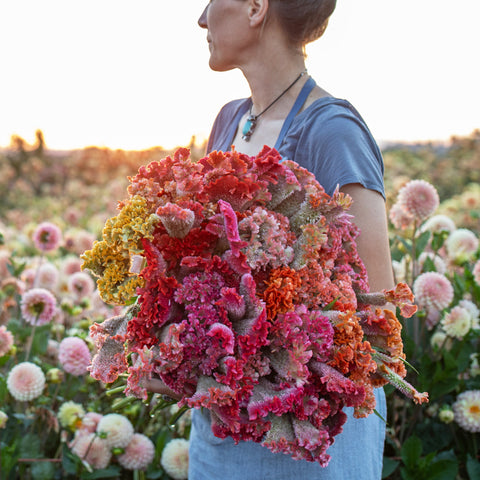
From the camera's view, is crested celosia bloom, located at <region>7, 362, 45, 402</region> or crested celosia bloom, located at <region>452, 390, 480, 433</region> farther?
crested celosia bloom, located at <region>452, 390, 480, 433</region>

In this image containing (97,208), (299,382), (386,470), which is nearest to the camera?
(299,382)

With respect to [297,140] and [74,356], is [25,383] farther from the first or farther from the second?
[297,140]

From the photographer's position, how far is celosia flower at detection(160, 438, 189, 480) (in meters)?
1.84

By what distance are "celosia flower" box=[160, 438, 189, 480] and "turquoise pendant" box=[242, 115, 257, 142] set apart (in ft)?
3.81

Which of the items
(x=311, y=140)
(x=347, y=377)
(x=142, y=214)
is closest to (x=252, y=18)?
(x=311, y=140)

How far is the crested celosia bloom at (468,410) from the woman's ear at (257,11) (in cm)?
166

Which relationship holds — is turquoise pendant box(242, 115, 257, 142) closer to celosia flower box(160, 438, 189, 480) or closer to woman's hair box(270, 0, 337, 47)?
woman's hair box(270, 0, 337, 47)

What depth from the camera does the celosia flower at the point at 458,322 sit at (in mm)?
2018

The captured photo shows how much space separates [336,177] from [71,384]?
1414mm

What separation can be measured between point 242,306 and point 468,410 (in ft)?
5.15

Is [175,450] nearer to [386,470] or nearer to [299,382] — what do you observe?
[386,470]

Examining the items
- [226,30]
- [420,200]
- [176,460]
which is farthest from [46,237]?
[420,200]

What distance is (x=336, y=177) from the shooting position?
1232 millimetres

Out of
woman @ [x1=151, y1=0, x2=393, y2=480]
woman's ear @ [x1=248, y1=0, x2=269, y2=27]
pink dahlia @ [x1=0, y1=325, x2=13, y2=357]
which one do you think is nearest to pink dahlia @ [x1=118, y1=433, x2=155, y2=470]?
woman @ [x1=151, y1=0, x2=393, y2=480]
